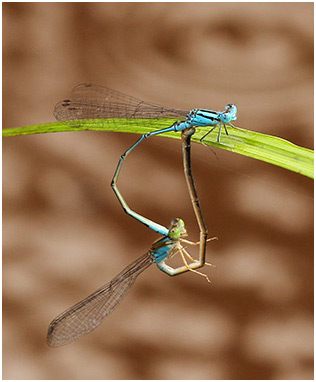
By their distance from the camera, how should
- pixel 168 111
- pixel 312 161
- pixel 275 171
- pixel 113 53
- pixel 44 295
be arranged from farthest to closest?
pixel 44 295 < pixel 113 53 < pixel 275 171 < pixel 168 111 < pixel 312 161

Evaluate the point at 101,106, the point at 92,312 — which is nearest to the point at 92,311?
the point at 92,312

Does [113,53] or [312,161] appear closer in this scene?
[312,161]

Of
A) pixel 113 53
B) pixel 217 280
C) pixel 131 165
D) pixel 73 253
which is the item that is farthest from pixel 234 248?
pixel 113 53

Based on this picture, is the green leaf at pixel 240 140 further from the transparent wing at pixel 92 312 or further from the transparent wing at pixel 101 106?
the transparent wing at pixel 92 312

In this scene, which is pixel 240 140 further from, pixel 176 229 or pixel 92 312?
pixel 92 312

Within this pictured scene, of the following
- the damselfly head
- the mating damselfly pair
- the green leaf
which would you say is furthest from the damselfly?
the green leaf

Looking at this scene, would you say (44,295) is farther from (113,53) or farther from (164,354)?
(113,53)

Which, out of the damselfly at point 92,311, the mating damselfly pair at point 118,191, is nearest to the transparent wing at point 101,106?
the mating damselfly pair at point 118,191

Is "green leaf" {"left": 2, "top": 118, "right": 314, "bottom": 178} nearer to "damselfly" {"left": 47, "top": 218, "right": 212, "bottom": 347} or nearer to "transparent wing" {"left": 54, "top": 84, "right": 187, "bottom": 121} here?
"transparent wing" {"left": 54, "top": 84, "right": 187, "bottom": 121}
